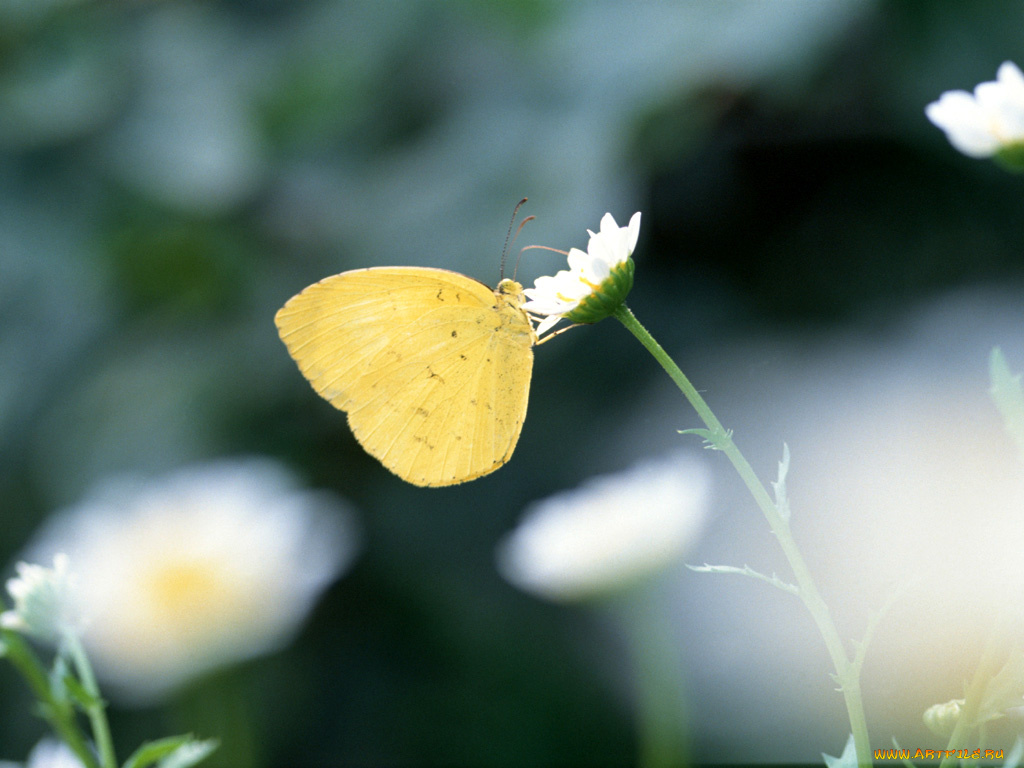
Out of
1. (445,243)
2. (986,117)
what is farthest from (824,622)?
(445,243)

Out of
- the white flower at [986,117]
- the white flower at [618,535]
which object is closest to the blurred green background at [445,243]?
the white flower at [618,535]

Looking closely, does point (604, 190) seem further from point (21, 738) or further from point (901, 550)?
point (21, 738)

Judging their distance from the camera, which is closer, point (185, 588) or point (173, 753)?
point (173, 753)

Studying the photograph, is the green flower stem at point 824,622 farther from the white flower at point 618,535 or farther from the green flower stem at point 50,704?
the white flower at point 618,535

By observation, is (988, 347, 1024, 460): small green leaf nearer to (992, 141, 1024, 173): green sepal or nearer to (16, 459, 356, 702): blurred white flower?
(992, 141, 1024, 173): green sepal

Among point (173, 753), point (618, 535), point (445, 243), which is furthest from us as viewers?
point (445, 243)

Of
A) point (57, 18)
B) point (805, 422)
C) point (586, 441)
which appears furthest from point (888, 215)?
point (57, 18)

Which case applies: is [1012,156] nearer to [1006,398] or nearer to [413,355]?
[1006,398]

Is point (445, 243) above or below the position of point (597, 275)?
above
